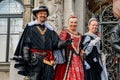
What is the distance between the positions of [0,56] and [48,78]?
6.81 metres

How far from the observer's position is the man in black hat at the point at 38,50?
8797mm

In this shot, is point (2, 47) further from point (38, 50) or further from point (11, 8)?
point (38, 50)

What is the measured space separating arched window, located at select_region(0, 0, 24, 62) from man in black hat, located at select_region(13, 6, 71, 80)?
6.48 metres

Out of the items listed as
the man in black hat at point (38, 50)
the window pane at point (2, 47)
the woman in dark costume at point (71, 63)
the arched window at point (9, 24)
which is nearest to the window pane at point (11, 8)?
the arched window at point (9, 24)

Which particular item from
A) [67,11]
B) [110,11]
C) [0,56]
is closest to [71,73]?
[67,11]

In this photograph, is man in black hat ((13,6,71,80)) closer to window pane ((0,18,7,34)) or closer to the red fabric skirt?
the red fabric skirt

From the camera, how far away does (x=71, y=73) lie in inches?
372

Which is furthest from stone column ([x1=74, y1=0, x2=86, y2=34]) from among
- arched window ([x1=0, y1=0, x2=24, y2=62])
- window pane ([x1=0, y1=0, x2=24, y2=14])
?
window pane ([x1=0, y1=0, x2=24, y2=14])

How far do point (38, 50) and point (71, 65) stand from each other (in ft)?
2.89

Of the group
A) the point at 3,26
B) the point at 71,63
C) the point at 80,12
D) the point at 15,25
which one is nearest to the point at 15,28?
the point at 15,25

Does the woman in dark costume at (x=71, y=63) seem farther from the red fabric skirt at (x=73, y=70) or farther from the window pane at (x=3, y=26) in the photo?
the window pane at (x=3, y=26)

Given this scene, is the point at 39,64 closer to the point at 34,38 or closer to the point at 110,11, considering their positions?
the point at 34,38

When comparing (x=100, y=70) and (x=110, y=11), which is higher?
(x=110, y=11)

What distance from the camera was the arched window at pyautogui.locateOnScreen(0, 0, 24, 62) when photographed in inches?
610
